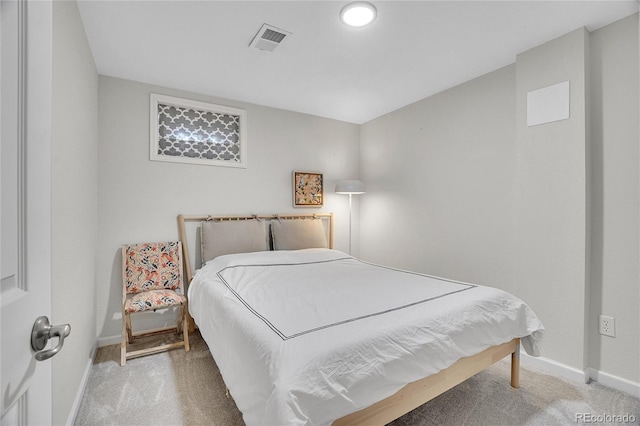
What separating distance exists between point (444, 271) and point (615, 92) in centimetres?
197

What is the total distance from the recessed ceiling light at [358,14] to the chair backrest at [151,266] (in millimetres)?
2457

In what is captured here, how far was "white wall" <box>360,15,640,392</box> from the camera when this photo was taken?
202 centimetres

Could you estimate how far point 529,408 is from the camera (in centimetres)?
182

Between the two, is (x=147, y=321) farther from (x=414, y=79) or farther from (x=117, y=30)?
(x=414, y=79)

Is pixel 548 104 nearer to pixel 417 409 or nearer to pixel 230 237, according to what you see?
pixel 417 409

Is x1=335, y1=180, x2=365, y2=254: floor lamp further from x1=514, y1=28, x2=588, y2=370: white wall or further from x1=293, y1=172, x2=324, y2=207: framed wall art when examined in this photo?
x1=514, y1=28, x2=588, y2=370: white wall

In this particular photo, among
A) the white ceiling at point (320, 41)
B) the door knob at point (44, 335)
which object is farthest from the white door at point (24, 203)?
the white ceiling at point (320, 41)

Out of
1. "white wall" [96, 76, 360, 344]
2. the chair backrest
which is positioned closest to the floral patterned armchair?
the chair backrest

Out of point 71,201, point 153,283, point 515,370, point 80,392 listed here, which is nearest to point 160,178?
point 153,283

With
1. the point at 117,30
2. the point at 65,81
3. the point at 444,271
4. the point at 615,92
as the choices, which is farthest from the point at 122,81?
the point at 615,92

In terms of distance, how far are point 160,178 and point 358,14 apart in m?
2.33

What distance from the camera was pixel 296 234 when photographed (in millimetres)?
3504

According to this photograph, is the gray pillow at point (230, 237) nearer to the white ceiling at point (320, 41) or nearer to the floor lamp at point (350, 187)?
the floor lamp at point (350, 187)

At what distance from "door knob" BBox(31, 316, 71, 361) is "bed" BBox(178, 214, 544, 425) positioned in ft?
2.33
